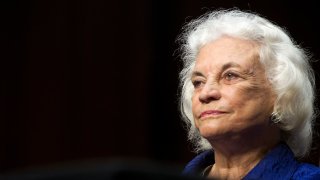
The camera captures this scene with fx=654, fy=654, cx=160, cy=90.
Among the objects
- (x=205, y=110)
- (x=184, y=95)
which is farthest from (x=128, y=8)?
(x=205, y=110)

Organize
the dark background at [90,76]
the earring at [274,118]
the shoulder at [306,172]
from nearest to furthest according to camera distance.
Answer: the shoulder at [306,172], the earring at [274,118], the dark background at [90,76]

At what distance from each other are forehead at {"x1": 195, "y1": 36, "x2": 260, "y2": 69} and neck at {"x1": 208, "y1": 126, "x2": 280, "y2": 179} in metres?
0.19

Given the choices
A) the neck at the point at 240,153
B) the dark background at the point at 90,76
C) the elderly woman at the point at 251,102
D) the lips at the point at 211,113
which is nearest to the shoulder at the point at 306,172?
the elderly woman at the point at 251,102

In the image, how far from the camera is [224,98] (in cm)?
159

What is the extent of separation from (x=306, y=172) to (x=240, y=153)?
0.54 feet

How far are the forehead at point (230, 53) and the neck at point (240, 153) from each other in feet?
0.63

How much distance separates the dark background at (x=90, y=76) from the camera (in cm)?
227

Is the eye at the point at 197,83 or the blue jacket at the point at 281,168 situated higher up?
the eye at the point at 197,83

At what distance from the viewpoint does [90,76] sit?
232 cm

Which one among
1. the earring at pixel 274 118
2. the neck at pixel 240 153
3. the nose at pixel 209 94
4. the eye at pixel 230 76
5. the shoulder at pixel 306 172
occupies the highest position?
the eye at pixel 230 76

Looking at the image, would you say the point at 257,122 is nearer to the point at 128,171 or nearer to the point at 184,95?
the point at 184,95

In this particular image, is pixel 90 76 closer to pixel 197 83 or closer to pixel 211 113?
pixel 197 83

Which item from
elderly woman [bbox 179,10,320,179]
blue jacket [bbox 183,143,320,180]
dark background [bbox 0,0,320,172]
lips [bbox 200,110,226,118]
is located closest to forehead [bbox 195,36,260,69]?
elderly woman [bbox 179,10,320,179]

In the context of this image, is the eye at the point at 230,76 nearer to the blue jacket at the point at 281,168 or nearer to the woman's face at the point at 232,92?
the woman's face at the point at 232,92
